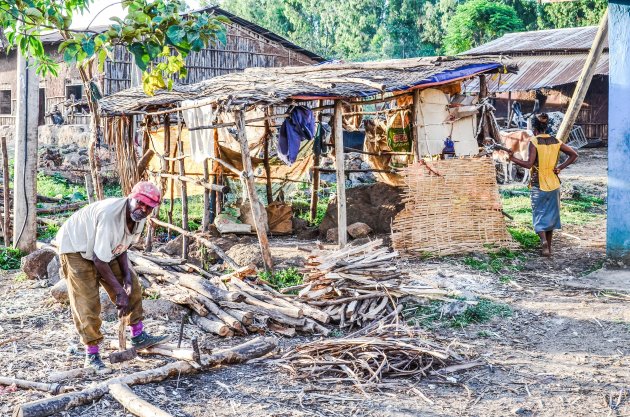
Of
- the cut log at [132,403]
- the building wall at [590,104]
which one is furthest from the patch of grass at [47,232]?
the building wall at [590,104]

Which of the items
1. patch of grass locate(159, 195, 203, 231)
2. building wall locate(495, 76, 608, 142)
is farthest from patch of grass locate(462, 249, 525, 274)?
building wall locate(495, 76, 608, 142)

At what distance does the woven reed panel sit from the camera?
10328 mm

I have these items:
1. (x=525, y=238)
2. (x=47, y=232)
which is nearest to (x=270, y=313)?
(x=525, y=238)

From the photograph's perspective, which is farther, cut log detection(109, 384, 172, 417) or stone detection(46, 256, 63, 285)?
stone detection(46, 256, 63, 285)

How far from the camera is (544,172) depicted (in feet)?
32.4

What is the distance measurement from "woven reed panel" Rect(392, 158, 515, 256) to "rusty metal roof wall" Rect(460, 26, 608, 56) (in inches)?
602

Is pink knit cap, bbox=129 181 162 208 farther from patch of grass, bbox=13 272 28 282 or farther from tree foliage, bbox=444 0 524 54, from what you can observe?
tree foliage, bbox=444 0 524 54

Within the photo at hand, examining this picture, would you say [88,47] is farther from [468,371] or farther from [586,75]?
[586,75]

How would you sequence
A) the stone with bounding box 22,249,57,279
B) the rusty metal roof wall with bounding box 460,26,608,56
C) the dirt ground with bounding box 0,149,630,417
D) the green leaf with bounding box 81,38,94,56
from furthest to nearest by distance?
the rusty metal roof wall with bounding box 460,26,608,56 → the stone with bounding box 22,249,57,279 → the dirt ground with bounding box 0,149,630,417 → the green leaf with bounding box 81,38,94,56

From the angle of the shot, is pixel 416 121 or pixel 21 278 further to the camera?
pixel 416 121

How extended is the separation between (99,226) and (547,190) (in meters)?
6.32

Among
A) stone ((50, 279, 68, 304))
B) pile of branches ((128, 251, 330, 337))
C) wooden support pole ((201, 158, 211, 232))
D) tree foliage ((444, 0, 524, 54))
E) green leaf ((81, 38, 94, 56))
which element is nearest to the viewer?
green leaf ((81, 38, 94, 56))

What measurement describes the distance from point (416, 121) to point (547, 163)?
2395mm

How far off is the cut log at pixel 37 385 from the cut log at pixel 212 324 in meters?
1.73
